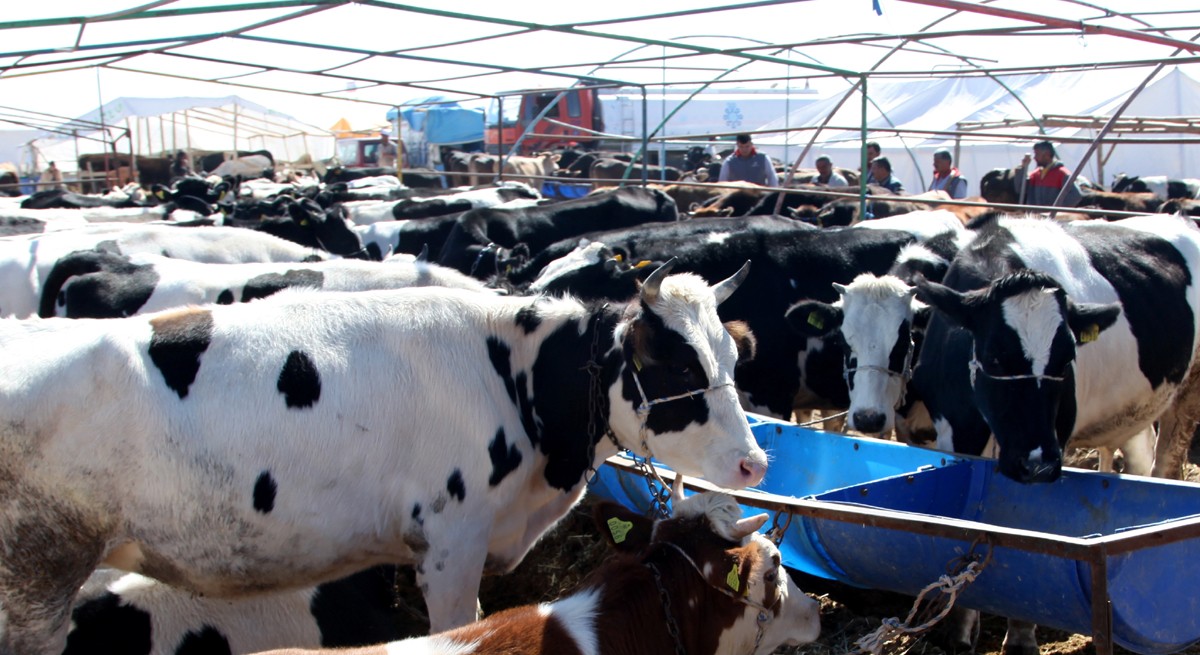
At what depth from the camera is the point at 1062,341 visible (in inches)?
178

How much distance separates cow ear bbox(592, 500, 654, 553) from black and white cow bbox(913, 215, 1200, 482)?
1.82 metres

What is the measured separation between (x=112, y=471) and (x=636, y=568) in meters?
1.70

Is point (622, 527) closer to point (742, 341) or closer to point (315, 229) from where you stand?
point (742, 341)

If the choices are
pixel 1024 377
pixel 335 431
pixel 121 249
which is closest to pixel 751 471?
pixel 335 431

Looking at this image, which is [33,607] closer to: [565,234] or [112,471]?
[112,471]

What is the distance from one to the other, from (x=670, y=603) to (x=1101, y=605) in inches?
50.5

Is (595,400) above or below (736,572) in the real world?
above

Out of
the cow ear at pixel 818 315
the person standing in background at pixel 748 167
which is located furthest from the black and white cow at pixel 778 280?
the person standing in background at pixel 748 167

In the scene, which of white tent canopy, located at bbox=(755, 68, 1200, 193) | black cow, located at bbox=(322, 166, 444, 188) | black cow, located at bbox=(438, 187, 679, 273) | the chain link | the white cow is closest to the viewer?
the chain link

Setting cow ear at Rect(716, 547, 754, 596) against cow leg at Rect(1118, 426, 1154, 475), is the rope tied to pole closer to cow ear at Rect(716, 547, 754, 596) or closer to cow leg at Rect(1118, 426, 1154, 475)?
cow ear at Rect(716, 547, 754, 596)

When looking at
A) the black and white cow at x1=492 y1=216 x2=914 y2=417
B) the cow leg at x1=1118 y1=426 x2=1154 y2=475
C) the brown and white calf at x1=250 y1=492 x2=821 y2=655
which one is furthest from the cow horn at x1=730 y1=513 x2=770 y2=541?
the cow leg at x1=1118 y1=426 x2=1154 y2=475

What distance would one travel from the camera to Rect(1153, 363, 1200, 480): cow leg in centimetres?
648

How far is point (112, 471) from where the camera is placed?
3404 millimetres

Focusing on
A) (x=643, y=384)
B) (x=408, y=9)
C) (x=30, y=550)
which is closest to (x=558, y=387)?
(x=643, y=384)
